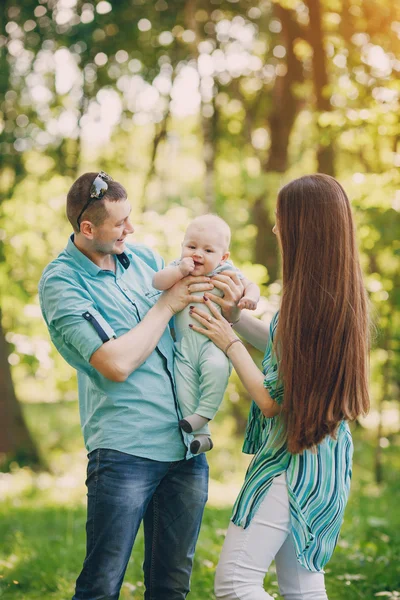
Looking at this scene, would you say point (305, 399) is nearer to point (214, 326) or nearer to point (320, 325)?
point (320, 325)

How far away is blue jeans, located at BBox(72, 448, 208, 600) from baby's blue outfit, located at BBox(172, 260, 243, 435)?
258mm

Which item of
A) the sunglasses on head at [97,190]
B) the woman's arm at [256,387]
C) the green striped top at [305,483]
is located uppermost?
the sunglasses on head at [97,190]

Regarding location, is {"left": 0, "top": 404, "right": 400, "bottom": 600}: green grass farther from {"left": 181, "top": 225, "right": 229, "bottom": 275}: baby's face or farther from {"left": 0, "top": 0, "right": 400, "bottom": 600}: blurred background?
{"left": 181, "top": 225, "right": 229, "bottom": 275}: baby's face

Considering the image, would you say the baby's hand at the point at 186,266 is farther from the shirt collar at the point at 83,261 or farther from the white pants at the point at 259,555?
the white pants at the point at 259,555

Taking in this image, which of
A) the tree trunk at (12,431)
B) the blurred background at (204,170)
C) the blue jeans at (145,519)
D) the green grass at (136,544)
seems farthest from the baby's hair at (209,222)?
the tree trunk at (12,431)

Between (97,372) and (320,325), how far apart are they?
0.86 m

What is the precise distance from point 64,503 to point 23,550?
217 cm

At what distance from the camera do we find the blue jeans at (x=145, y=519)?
2736 mm

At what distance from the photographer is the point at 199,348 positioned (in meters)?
2.92

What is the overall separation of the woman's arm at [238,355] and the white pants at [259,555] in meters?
0.28

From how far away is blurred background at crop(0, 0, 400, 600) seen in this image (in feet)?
19.9

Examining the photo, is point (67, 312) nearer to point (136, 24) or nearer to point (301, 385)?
point (301, 385)

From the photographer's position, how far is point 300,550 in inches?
106

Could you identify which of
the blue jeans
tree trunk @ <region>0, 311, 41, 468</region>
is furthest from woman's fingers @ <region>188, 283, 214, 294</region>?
tree trunk @ <region>0, 311, 41, 468</region>
